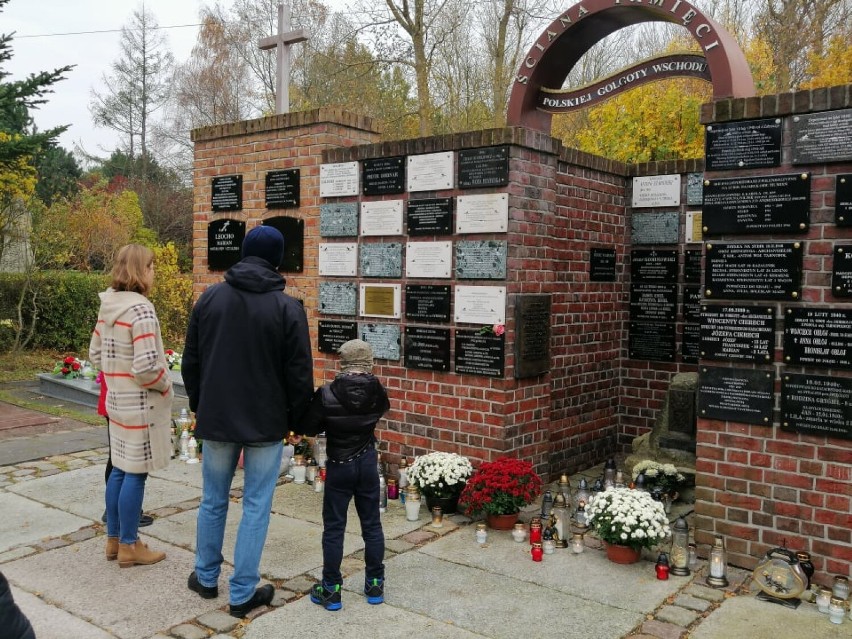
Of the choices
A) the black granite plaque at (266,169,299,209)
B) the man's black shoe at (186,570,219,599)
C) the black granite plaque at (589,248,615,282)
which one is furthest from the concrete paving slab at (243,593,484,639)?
the black granite plaque at (266,169,299,209)

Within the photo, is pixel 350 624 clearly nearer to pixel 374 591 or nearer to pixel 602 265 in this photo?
pixel 374 591

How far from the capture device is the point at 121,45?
102 feet

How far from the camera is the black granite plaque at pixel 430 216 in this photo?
6.14 meters

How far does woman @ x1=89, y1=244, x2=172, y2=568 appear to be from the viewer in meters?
4.48

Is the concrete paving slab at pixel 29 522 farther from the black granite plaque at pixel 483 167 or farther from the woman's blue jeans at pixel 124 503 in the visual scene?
the black granite plaque at pixel 483 167

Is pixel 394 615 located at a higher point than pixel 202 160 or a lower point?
lower

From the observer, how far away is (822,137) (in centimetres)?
443

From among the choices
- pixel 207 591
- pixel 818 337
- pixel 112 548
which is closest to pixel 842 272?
pixel 818 337

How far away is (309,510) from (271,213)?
9.77 feet

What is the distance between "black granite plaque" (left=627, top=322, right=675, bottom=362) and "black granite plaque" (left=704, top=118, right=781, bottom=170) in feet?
8.93

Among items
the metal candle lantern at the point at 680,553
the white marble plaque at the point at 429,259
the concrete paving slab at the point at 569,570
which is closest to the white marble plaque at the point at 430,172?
the white marble plaque at the point at 429,259

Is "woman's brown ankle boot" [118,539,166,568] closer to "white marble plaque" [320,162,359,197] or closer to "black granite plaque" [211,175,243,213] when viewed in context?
"white marble plaque" [320,162,359,197]

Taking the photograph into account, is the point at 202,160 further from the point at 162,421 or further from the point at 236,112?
the point at 236,112

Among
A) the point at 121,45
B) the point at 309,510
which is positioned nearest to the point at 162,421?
the point at 309,510
